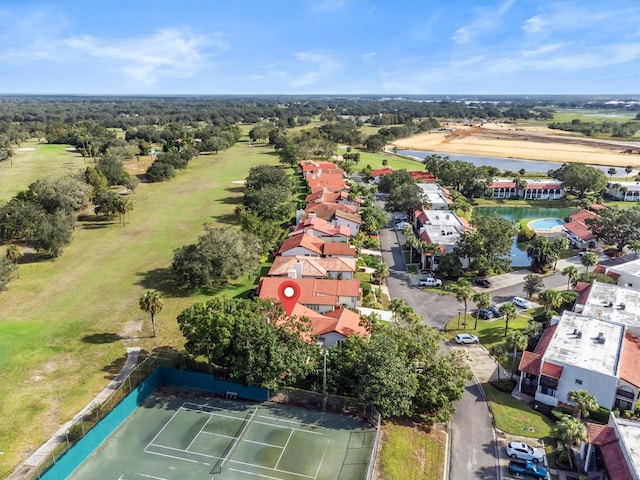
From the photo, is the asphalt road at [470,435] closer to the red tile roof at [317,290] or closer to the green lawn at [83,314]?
the red tile roof at [317,290]

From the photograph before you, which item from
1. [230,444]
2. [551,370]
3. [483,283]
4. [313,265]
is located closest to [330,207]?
[313,265]

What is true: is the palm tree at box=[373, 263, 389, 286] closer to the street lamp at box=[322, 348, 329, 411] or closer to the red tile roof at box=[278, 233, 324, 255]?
the red tile roof at box=[278, 233, 324, 255]

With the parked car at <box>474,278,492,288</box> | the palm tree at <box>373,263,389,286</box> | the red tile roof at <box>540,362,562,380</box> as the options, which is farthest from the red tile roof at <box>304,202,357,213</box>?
the red tile roof at <box>540,362,562,380</box>

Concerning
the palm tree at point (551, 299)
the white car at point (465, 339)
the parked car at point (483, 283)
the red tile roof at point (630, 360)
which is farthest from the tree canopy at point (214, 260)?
the red tile roof at point (630, 360)

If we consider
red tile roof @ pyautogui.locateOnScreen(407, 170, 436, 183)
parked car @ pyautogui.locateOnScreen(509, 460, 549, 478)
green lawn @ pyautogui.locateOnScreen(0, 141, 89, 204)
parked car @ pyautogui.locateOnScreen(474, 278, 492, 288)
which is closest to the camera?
parked car @ pyautogui.locateOnScreen(509, 460, 549, 478)

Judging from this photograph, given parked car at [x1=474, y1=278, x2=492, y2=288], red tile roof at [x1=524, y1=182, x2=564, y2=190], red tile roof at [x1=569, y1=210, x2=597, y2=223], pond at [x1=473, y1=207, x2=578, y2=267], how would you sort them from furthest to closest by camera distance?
1. red tile roof at [x1=524, y1=182, x2=564, y2=190]
2. pond at [x1=473, y1=207, x2=578, y2=267]
3. red tile roof at [x1=569, y1=210, x2=597, y2=223]
4. parked car at [x1=474, y1=278, x2=492, y2=288]

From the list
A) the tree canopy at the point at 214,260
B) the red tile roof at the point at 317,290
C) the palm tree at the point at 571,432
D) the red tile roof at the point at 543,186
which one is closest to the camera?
the palm tree at the point at 571,432
